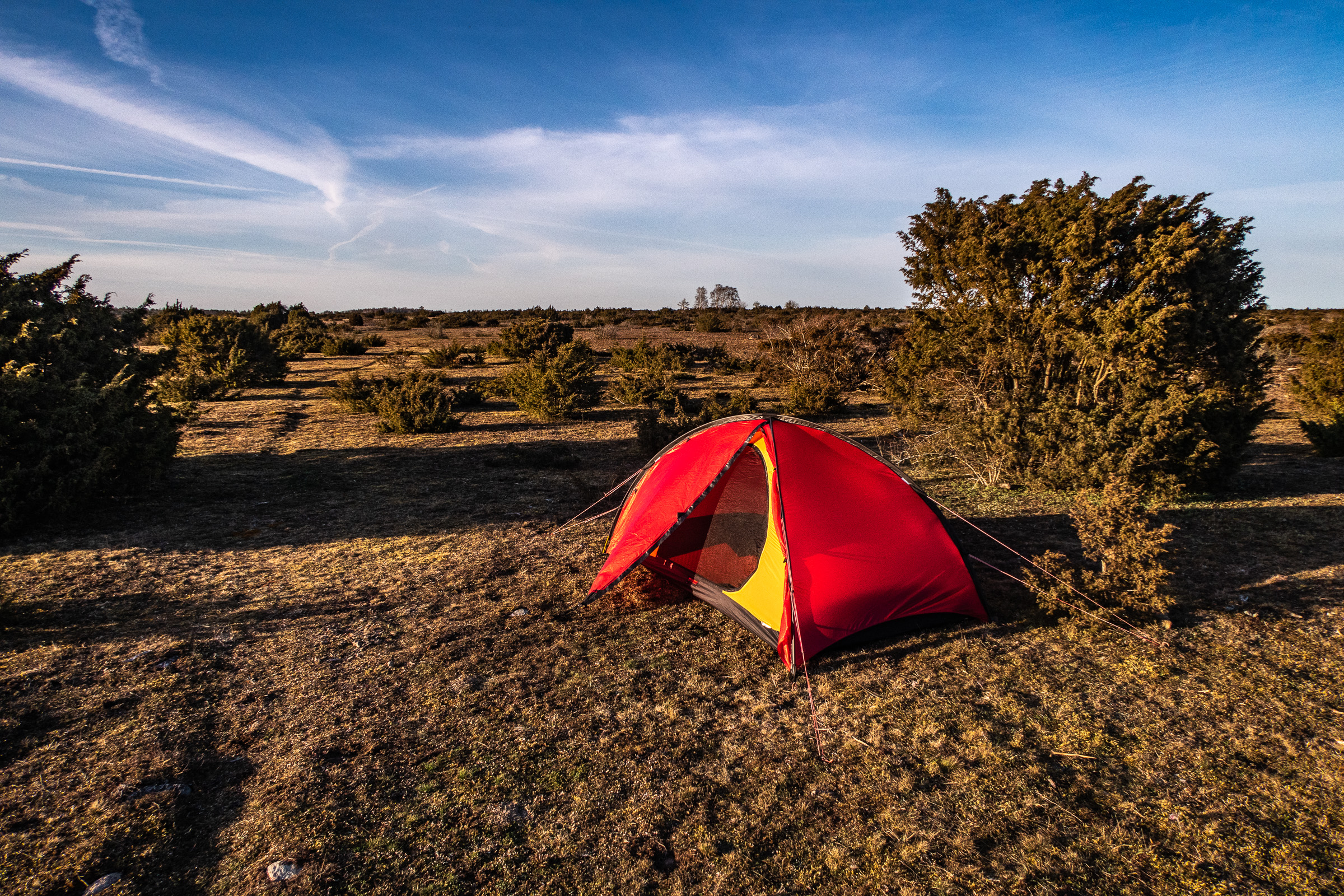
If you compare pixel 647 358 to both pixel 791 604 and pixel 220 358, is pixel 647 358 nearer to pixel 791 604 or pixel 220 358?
pixel 220 358

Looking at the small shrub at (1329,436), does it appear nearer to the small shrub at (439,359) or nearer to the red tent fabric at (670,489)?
the red tent fabric at (670,489)

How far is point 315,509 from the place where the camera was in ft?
27.4

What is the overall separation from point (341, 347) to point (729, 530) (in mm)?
27234

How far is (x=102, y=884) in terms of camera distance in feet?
9.14

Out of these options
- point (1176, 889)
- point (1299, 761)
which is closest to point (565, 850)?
point (1176, 889)

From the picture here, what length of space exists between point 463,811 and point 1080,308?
9282mm

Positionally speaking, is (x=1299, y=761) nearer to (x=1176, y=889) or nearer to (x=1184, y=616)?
(x=1176, y=889)

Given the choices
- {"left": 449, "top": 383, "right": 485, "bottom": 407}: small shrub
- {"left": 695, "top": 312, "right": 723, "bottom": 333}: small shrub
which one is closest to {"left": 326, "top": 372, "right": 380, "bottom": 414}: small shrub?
{"left": 449, "top": 383, "right": 485, "bottom": 407}: small shrub

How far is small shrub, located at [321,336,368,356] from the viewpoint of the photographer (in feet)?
90.2

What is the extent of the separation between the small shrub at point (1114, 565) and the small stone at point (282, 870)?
548cm

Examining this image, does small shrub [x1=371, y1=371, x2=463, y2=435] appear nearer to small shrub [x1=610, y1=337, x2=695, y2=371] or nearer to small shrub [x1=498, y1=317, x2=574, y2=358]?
small shrub [x1=610, y1=337, x2=695, y2=371]

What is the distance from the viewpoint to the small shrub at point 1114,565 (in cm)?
509

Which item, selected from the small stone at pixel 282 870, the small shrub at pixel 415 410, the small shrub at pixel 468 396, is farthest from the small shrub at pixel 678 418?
the small stone at pixel 282 870

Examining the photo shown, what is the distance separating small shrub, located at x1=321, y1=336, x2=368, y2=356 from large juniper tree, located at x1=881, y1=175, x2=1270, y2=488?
26.3 metres
